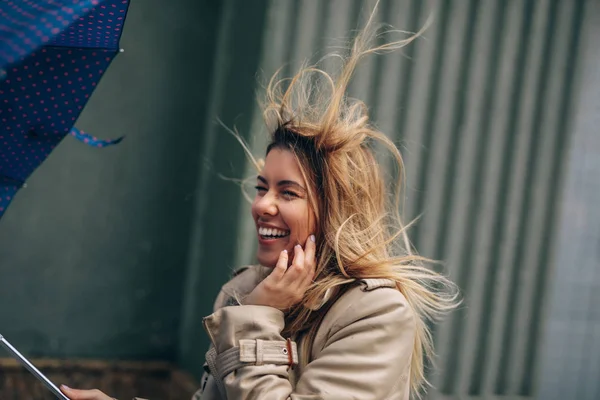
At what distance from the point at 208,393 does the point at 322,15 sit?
2.17m

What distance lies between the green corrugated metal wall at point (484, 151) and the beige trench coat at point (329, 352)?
189cm

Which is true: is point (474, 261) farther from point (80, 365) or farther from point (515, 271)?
point (80, 365)

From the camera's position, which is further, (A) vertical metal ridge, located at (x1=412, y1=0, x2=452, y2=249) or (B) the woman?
(A) vertical metal ridge, located at (x1=412, y1=0, x2=452, y2=249)

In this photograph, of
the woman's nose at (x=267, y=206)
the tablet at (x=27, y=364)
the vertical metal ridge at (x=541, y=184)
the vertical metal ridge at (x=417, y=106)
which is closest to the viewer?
the tablet at (x=27, y=364)

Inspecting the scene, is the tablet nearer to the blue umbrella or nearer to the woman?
the woman

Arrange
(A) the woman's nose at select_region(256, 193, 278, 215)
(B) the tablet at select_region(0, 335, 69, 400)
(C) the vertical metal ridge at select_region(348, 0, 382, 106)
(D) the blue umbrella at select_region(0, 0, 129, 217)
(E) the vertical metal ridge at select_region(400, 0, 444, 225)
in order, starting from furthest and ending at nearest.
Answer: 1. (E) the vertical metal ridge at select_region(400, 0, 444, 225)
2. (C) the vertical metal ridge at select_region(348, 0, 382, 106)
3. (A) the woman's nose at select_region(256, 193, 278, 215)
4. (D) the blue umbrella at select_region(0, 0, 129, 217)
5. (B) the tablet at select_region(0, 335, 69, 400)

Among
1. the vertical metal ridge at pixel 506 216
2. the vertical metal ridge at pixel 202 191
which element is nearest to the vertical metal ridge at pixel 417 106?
the vertical metal ridge at pixel 506 216

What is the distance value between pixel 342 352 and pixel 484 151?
241 centimetres

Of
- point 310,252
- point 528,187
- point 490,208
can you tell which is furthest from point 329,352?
point 528,187

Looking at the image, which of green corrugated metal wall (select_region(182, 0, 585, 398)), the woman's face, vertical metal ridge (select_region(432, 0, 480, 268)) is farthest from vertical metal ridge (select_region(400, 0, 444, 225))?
the woman's face

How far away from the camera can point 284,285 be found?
2.10m

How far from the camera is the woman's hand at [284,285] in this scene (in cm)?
209

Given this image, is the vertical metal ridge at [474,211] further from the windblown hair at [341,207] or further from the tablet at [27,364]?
the tablet at [27,364]

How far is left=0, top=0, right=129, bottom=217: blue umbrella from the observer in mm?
2084
